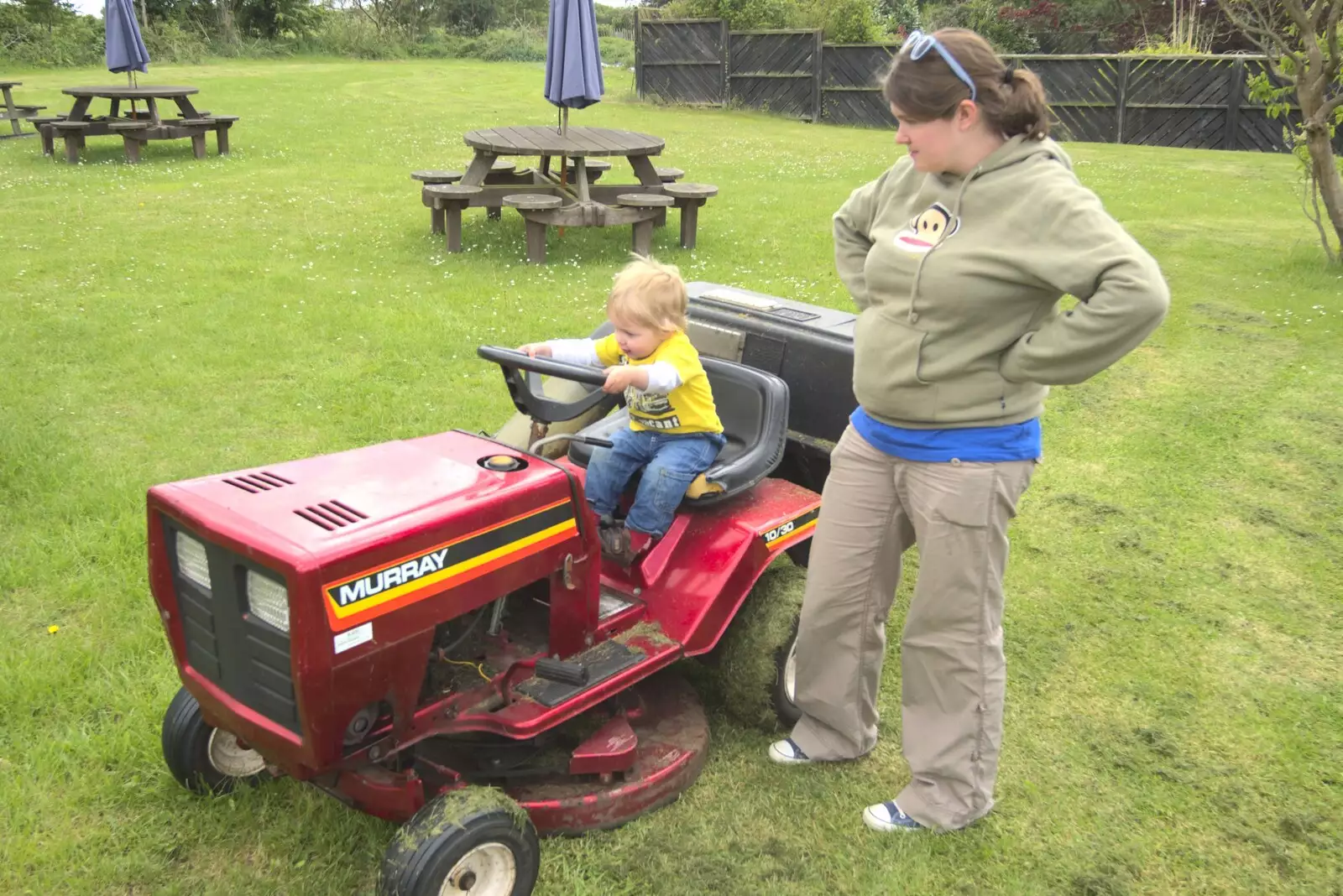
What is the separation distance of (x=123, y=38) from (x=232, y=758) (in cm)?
1269

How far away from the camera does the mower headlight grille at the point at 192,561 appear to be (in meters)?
2.26

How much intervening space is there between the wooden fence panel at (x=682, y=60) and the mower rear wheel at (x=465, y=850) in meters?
20.6

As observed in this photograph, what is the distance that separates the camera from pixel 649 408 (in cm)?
296

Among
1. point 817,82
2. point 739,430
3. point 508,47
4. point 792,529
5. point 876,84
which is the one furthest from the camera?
point 508,47

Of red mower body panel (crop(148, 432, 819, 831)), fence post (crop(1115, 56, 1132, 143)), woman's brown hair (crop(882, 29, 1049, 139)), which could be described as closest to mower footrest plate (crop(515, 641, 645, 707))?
red mower body panel (crop(148, 432, 819, 831))

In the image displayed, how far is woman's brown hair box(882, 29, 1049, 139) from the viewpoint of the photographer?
2234mm

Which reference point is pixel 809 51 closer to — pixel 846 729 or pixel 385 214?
pixel 385 214

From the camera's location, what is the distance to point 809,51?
67.4 ft

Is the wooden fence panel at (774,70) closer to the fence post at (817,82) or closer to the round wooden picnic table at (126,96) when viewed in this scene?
the fence post at (817,82)

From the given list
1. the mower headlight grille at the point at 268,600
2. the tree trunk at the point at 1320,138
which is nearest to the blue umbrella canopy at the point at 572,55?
the tree trunk at the point at 1320,138

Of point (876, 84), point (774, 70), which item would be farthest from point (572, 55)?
point (774, 70)

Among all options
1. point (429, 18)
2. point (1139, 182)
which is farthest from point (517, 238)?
point (429, 18)

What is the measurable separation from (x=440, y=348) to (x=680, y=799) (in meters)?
3.95

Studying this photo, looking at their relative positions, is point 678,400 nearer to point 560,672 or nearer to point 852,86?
point 560,672
